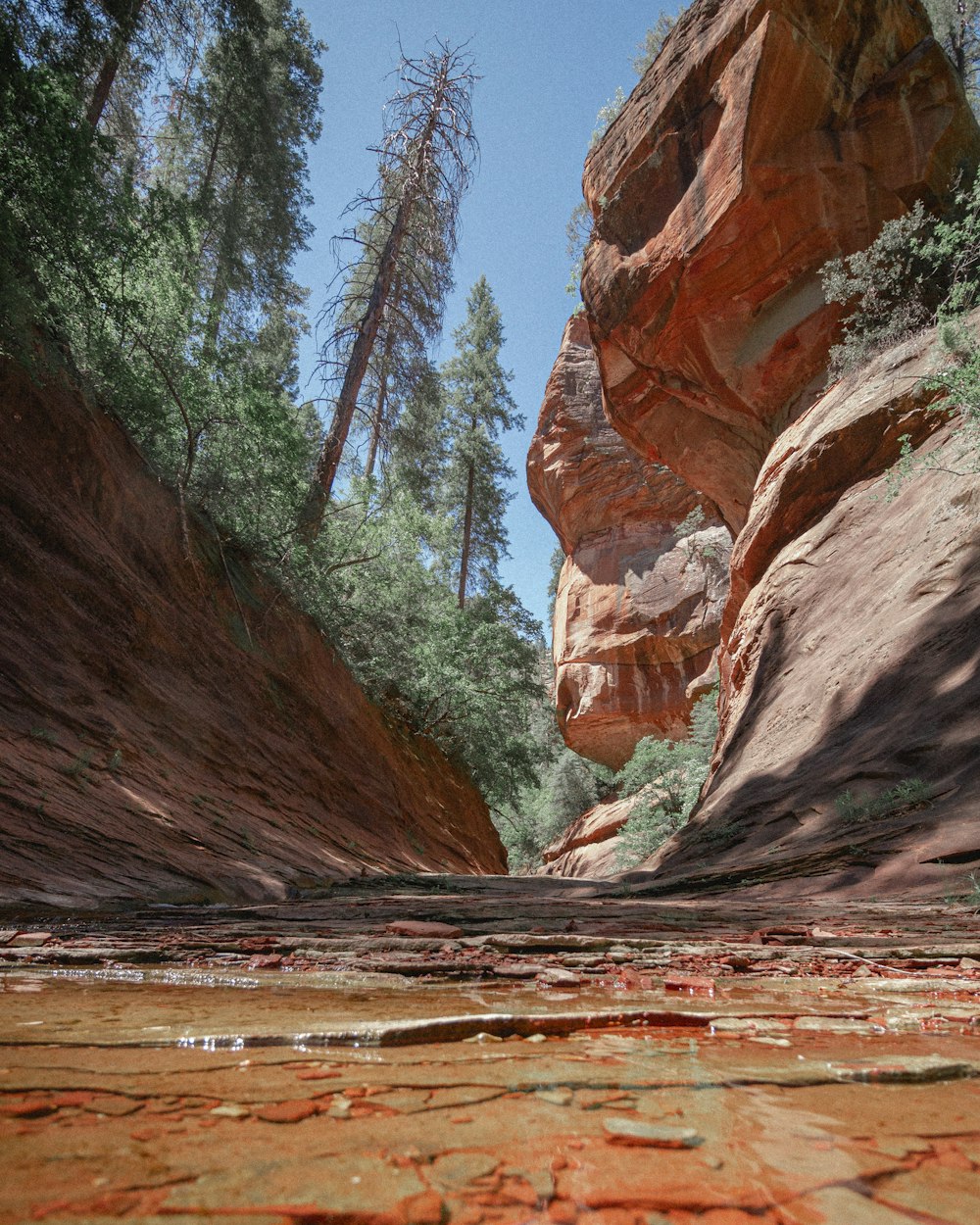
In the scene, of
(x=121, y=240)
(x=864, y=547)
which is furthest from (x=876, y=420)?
(x=121, y=240)

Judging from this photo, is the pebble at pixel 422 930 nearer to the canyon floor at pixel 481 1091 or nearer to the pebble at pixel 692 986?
the canyon floor at pixel 481 1091

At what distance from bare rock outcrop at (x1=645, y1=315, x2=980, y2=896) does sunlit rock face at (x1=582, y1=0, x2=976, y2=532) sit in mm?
3031

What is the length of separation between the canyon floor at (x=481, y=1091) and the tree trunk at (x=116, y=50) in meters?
10.3

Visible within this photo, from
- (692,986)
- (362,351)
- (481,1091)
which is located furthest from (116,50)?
(481,1091)

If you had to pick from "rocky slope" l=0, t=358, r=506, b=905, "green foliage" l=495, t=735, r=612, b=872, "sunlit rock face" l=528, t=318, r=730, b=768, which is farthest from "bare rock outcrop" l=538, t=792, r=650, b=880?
"rocky slope" l=0, t=358, r=506, b=905

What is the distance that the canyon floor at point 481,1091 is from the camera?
2.68ft

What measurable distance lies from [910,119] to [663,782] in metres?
14.3

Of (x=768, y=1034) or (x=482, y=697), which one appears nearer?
(x=768, y=1034)

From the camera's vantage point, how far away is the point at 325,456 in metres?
14.9

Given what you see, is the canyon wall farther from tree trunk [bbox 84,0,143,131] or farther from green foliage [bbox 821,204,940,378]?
tree trunk [bbox 84,0,143,131]

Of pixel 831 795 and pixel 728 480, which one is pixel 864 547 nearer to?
pixel 831 795

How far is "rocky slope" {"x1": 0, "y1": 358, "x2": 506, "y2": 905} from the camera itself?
217 inches

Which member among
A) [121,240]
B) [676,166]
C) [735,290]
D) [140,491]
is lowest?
[140,491]

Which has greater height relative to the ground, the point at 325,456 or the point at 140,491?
the point at 325,456
